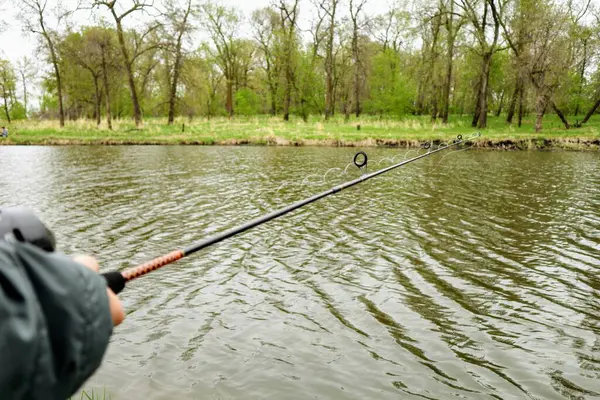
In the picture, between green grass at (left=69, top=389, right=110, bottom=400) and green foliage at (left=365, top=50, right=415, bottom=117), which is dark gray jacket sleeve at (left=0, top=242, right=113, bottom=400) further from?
green foliage at (left=365, top=50, right=415, bottom=117)

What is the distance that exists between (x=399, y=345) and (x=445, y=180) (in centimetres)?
1119

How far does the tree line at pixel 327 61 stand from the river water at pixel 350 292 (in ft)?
74.7

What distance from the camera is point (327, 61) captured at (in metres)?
44.5

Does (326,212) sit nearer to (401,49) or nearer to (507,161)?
(507,161)

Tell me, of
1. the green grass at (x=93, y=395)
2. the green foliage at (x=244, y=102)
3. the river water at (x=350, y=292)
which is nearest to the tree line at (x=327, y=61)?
the green foliage at (x=244, y=102)

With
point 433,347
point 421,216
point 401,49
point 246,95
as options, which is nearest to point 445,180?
point 421,216

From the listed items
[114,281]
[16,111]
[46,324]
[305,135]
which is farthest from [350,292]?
[16,111]

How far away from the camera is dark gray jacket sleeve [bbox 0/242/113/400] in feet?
3.17

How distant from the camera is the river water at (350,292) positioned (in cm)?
391

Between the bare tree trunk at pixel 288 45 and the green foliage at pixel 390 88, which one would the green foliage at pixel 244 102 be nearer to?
the bare tree trunk at pixel 288 45

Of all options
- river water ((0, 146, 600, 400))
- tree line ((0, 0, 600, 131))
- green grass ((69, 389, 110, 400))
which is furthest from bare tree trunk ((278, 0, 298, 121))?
green grass ((69, 389, 110, 400))

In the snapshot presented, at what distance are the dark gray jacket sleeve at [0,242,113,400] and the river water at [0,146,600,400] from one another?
2.85 meters

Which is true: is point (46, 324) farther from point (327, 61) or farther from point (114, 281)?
point (327, 61)

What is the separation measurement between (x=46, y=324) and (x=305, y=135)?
95.5ft
